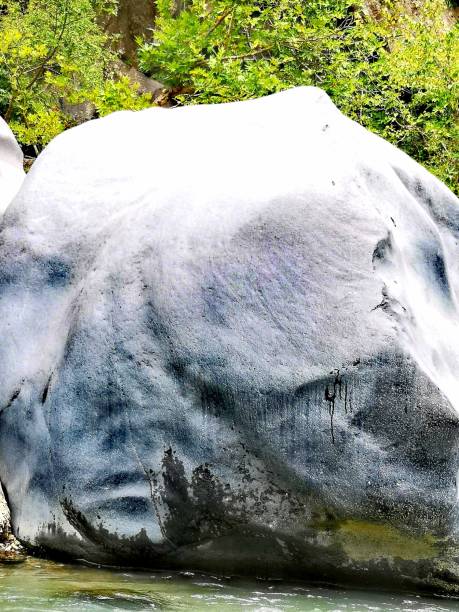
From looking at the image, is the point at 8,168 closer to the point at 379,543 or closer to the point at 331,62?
the point at 379,543

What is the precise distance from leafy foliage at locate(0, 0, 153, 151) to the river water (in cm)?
670

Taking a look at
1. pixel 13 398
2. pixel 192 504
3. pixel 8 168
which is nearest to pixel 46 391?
pixel 13 398

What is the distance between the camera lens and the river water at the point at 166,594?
3.09 meters

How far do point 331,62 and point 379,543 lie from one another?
7241 mm

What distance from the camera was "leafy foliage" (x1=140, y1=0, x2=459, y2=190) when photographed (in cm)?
955

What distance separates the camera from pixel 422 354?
3473 millimetres

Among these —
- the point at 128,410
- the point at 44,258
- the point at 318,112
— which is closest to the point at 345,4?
the point at 318,112

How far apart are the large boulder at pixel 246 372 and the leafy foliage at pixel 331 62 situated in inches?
216

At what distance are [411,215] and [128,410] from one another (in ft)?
4.90

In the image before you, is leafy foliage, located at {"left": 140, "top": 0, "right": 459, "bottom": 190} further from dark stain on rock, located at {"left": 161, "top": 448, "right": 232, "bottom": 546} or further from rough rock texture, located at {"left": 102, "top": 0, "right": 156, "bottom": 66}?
dark stain on rock, located at {"left": 161, "top": 448, "right": 232, "bottom": 546}

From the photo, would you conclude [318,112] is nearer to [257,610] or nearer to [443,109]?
[257,610]

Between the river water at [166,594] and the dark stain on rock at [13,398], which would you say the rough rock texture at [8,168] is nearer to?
the dark stain on rock at [13,398]

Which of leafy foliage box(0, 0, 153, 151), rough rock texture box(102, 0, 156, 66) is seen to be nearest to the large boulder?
leafy foliage box(0, 0, 153, 151)

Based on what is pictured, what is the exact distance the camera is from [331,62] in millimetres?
9781
